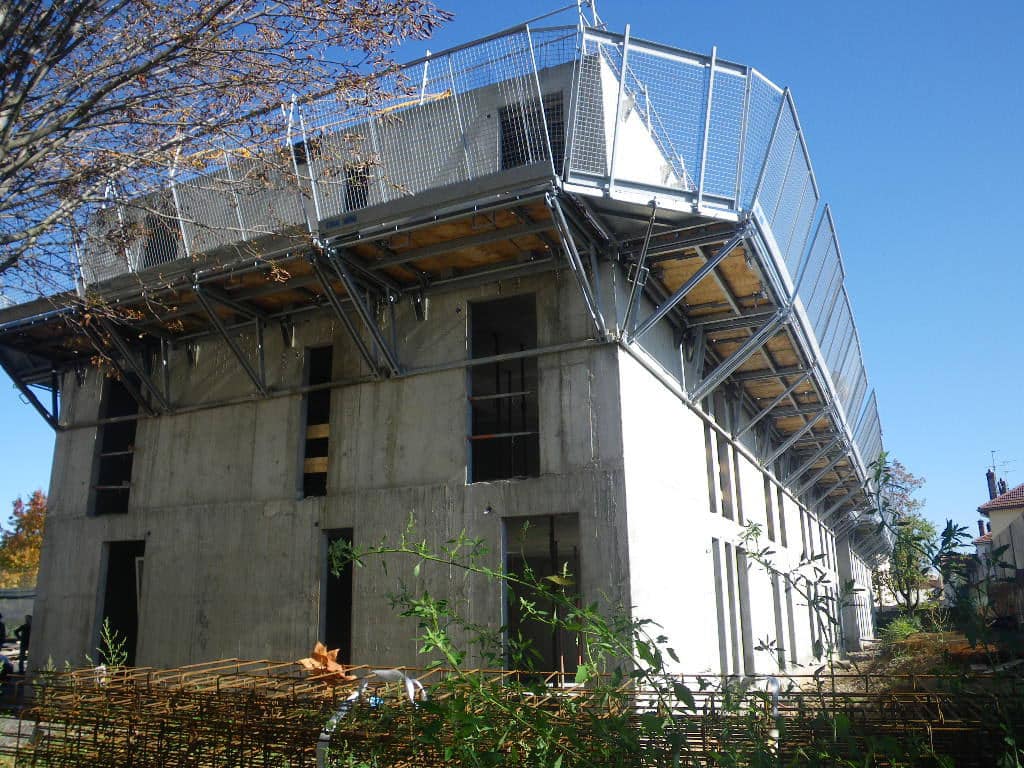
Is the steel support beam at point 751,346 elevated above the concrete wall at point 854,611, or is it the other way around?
the steel support beam at point 751,346

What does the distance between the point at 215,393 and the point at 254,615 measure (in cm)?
486

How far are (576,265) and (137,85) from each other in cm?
653

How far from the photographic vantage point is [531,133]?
12992 mm

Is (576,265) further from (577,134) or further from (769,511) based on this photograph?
(769,511)

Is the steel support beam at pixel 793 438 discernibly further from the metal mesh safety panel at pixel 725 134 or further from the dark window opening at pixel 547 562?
the metal mesh safety panel at pixel 725 134

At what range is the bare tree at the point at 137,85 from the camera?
723 centimetres

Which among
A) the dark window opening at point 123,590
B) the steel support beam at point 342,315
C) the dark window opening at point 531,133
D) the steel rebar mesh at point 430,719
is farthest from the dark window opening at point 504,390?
the steel rebar mesh at point 430,719

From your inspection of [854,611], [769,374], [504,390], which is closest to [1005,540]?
[769,374]

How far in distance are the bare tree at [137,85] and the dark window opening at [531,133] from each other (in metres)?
4.11

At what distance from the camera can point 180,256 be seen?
16188 mm

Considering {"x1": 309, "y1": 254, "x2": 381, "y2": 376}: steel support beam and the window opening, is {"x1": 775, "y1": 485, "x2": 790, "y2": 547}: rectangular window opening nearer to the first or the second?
the window opening

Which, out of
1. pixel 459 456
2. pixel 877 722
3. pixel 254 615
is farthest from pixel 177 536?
pixel 877 722

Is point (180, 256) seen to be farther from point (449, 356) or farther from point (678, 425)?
point (678, 425)

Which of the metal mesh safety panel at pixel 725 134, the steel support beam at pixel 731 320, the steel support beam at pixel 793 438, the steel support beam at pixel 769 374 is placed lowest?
the steel support beam at pixel 793 438
